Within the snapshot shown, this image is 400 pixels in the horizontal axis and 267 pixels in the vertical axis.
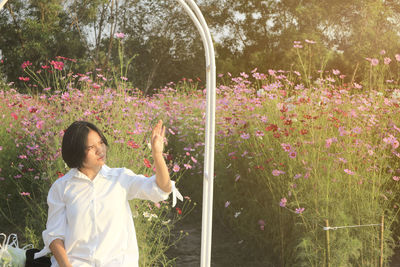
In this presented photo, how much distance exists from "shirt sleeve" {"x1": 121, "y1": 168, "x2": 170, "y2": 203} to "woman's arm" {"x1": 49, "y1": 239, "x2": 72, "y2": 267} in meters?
0.34

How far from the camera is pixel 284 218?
3275 mm

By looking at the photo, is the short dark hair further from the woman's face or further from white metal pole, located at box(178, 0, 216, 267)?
white metal pole, located at box(178, 0, 216, 267)

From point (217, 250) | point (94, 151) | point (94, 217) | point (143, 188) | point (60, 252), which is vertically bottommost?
point (217, 250)

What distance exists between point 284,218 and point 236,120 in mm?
1052

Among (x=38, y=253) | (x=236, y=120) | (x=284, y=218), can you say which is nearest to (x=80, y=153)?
(x=38, y=253)

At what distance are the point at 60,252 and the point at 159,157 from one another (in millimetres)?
558

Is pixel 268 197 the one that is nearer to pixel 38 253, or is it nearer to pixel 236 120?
pixel 236 120

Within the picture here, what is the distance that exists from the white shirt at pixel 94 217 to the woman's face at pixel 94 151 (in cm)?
5

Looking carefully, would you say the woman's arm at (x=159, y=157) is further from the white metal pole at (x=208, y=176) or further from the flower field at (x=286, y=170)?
the flower field at (x=286, y=170)

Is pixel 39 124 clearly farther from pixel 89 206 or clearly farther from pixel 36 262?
pixel 89 206

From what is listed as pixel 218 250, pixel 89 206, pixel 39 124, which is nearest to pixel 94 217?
pixel 89 206

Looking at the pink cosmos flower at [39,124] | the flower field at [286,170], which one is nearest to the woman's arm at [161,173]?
the flower field at [286,170]

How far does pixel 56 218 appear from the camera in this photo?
6.03 ft

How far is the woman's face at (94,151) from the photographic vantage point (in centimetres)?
184
